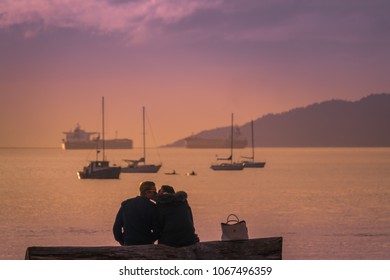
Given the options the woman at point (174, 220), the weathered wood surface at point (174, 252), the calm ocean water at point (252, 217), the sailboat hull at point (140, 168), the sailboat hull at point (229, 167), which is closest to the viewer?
the weathered wood surface at point (174, 252)

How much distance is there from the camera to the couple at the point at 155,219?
6.94 metres

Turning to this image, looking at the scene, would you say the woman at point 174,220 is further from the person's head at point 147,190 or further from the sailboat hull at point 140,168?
the sailboat hull at point 140,168

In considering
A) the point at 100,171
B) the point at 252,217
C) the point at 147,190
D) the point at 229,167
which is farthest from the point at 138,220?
the point at 229,167

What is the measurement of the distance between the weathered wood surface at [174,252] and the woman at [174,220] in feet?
0.40

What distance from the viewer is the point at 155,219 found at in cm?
706

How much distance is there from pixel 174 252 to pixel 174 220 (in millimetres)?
354

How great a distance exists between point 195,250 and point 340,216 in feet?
97.1

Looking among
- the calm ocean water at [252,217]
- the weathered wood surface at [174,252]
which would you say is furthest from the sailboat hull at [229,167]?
the weathered wood surface at [174,252]

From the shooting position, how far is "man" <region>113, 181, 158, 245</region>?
6941 millimetres

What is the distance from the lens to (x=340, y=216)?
3541cm

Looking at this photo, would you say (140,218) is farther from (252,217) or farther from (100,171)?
(100,171)
